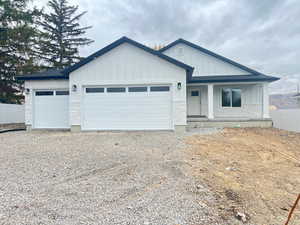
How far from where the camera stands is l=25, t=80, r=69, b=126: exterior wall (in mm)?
10797

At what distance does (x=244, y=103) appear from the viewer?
1384 centimetres

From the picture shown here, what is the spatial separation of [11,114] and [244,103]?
18293 mm

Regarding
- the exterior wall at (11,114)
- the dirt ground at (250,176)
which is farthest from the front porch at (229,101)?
the exterior wall at (11,114)

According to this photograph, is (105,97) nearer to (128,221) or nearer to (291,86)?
(128,221)

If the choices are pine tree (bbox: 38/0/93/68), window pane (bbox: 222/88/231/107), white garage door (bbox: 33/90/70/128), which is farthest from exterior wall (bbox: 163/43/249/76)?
pine tree (bbox: 38/0/93/68)

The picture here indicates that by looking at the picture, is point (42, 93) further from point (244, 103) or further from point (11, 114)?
point (244, 103)

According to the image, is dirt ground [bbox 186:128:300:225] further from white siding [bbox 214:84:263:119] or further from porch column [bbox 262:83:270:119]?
white siding [bbox 214:84:263:119]

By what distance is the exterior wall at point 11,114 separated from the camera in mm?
14164

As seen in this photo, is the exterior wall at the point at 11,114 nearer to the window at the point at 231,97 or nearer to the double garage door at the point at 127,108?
the double garage door at the point at 127,108

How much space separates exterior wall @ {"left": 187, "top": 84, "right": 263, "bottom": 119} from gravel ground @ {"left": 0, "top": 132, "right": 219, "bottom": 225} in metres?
9.08

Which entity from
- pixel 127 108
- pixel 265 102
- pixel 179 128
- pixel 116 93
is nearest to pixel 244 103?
pixel 265 102

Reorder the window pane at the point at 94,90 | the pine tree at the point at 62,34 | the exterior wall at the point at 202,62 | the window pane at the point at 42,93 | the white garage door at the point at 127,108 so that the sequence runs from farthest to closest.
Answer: the pine tree at the point at 62,34 < the exterior wall at the point at 202,62 < the window pane at the point at 42,93 < the window pane at the point at 94,90 < the white garage door at the point at 127,108

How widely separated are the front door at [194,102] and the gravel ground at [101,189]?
8.57 meters

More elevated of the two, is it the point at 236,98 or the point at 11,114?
the point at 236,98
